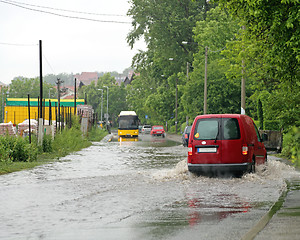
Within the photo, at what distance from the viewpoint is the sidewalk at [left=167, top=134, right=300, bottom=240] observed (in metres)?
7.17

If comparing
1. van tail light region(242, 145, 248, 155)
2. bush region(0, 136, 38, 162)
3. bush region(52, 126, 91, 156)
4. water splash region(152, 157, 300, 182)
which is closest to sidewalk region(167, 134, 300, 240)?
van tail light region(242, 145, 248, 155)

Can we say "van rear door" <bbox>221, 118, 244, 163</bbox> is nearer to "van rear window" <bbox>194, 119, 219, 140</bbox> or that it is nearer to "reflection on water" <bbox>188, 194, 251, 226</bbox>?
"van rear window" <bbox>194, 119, 219, 140</bbox>

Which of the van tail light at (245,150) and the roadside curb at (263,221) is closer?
the roadside curb at (263,221)

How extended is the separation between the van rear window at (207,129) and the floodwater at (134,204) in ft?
3.71

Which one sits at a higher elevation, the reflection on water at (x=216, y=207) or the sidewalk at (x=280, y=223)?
the sidewalk at (x=280, y=223)

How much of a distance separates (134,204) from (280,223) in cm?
354

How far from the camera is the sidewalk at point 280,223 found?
717 centimetres

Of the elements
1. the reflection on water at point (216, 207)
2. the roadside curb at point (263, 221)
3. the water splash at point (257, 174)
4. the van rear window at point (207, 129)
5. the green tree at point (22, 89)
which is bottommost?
the water splash at point (257, 174)

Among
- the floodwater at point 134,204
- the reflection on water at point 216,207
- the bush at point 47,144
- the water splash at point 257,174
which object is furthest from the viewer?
the bush at point 47,144

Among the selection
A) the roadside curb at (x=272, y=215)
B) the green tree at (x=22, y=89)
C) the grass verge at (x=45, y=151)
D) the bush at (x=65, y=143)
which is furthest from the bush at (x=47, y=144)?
the green tree at (x=22, y=89)

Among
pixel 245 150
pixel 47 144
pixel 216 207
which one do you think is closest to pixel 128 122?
pixel 47 144

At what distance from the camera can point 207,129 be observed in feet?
50.7

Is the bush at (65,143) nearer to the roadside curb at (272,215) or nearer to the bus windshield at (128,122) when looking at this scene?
the roadside curb at (272,215)

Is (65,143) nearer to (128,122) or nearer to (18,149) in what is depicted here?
(18,149)
